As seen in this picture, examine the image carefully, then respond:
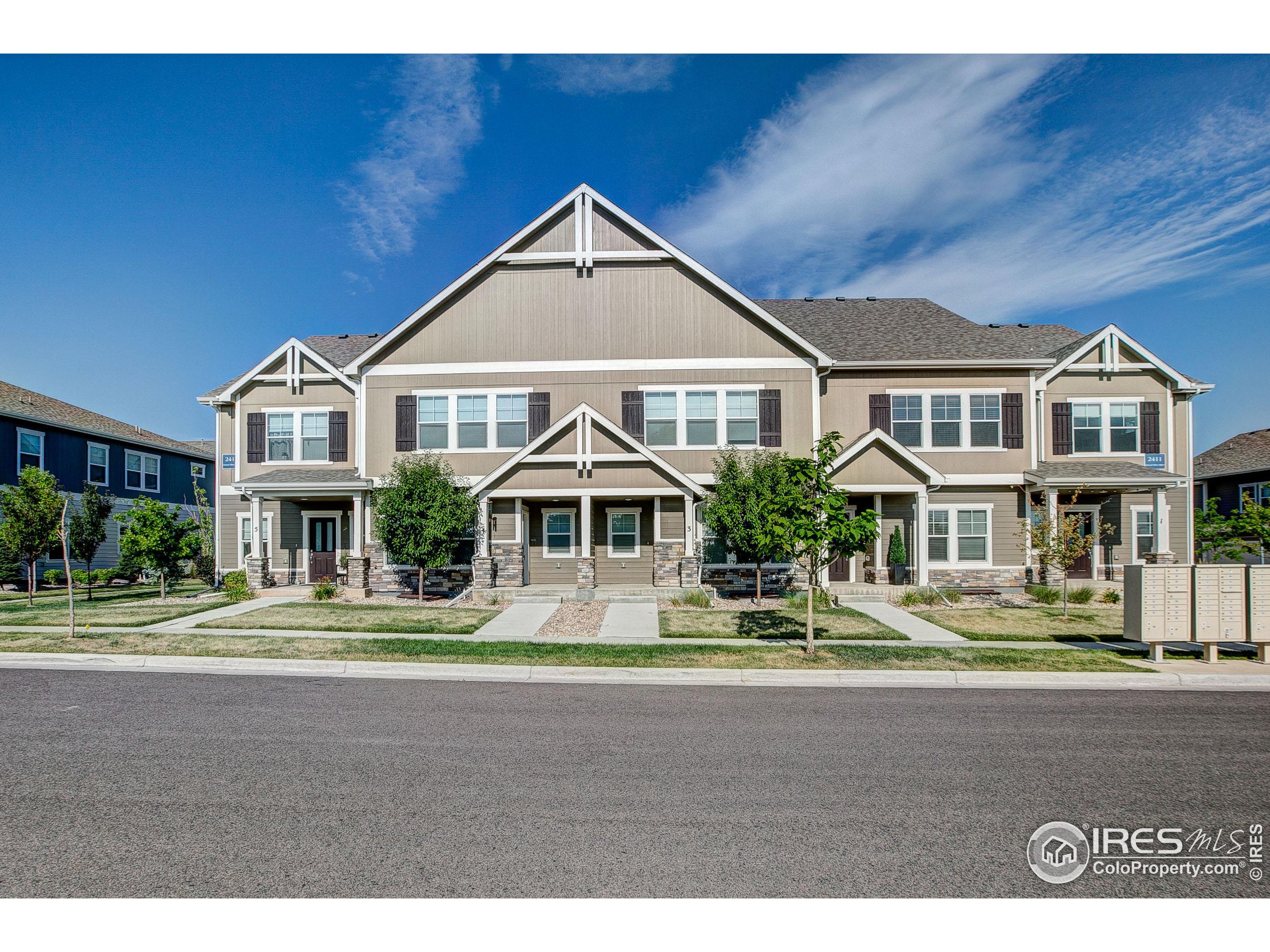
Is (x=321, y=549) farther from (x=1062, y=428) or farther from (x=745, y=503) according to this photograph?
(x=1062, y=428)

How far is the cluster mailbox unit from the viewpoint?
11.1m

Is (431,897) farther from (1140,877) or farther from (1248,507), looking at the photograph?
(1248,507)

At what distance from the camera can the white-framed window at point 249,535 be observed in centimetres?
2200

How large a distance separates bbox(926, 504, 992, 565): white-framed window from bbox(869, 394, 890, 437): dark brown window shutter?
3.03 meters

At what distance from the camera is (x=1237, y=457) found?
29.9 meters

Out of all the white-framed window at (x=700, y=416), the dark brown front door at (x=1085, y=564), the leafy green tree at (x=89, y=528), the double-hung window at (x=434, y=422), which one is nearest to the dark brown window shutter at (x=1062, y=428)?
the dark brown front door at (x=1085, y=564)

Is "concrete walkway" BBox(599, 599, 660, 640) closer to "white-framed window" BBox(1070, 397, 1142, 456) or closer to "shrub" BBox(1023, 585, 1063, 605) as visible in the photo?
"shrub" BBox(1023, 585, 1063, 605)

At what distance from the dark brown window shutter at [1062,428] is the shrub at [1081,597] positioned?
5.02 metres

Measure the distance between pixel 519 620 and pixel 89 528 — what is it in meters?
16.2

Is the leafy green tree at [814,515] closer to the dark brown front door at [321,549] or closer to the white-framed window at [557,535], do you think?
the white-framed window at [557,535]

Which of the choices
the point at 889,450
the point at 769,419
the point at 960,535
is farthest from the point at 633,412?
the point at 960,535

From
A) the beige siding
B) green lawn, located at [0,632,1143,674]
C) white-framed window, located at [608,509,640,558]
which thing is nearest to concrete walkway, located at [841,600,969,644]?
green lawn, located at [0,632,1143,674]

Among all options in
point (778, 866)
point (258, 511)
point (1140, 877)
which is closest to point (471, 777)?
point (778, 866)

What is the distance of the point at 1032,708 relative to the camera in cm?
867
